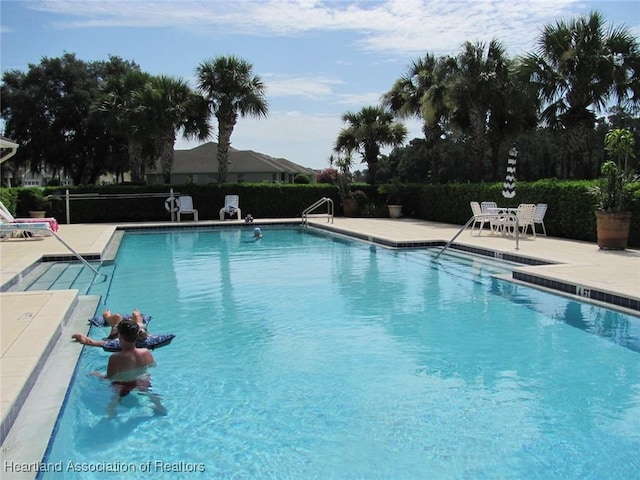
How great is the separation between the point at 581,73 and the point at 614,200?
524 centimetres

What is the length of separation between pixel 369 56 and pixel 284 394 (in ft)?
50.9

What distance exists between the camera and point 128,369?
4.57 m

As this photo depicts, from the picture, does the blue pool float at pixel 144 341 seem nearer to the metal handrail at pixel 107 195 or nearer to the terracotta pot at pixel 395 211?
the metal handrail at pixel 107 195

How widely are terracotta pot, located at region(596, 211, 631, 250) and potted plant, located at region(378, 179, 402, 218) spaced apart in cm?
1093

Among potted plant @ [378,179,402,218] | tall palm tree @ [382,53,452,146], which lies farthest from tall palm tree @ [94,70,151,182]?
tall palm tree @ [382,53,452,146]

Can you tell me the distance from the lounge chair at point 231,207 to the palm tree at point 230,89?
2.97 meters

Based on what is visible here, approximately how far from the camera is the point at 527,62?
15945 mm

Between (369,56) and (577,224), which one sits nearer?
(577,224)

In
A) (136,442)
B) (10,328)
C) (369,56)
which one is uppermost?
(369,56)

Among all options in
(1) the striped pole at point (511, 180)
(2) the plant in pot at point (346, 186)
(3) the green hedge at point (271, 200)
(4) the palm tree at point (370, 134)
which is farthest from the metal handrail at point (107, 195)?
(1) the striped pole at point (511, 180)

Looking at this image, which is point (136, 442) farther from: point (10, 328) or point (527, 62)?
point (527, 62)

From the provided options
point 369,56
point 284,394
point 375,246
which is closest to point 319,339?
point 284,394

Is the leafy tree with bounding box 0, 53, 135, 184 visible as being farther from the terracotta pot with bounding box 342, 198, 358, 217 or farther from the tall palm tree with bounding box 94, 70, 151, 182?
the terracotta pot with bounding box 342, 198, 358, 217

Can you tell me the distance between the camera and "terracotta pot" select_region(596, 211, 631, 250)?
36.1 feet
